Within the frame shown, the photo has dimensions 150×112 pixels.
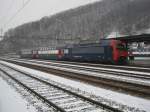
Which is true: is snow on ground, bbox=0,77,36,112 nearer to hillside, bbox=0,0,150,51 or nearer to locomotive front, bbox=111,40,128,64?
locomotive front, bbox=111,40,128,64

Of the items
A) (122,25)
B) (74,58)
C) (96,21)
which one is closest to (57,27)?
(96,21)

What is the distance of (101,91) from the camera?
1102 cm

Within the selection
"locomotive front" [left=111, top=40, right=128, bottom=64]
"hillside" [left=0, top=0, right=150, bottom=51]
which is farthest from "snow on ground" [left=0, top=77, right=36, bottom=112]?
"hillside" [left=0, top=0, right=150, bottom=51]

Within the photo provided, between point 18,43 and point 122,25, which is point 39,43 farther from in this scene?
point 122,25

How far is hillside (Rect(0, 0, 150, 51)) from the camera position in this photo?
64.4m

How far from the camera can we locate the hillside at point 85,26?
64.4 meters

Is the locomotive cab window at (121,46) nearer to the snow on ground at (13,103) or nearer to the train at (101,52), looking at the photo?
the train at (101,52)

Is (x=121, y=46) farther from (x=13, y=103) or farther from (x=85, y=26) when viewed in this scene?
(x=85, y=26)

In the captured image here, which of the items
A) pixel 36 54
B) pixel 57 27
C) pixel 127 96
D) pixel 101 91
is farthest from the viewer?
pixel 57 27

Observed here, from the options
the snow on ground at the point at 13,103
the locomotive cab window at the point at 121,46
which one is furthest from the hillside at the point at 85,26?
the snow on ground at the point at 13,103

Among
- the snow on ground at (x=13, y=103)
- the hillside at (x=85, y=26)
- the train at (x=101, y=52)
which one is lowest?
the snow on ground at (x=13, y=103)

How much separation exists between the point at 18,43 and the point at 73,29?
160ft

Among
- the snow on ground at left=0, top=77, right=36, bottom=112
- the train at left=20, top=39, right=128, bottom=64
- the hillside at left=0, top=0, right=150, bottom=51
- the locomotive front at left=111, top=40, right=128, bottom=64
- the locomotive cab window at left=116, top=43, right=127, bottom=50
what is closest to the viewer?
the snow on ground at left=0, top=77, right=36, bottom=112

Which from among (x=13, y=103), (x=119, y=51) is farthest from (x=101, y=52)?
(x=13, y=103)
